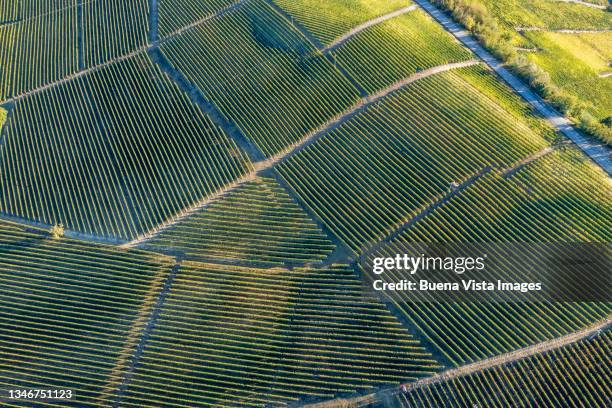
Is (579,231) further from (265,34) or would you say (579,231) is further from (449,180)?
(265,34)

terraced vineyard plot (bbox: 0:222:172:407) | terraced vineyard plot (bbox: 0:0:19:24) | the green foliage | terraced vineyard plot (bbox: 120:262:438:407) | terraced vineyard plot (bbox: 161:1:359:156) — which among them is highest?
the green foliage

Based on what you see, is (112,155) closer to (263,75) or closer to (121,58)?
(121,58)

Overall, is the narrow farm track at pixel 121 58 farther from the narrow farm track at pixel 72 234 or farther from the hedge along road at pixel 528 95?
the hedge along road at pixel 528 95

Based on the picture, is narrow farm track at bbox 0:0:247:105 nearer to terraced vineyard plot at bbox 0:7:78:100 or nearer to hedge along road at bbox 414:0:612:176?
terraced vineyard plot at bbox 0:7:78:100

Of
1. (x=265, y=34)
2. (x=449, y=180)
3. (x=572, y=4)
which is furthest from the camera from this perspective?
(x=572, y=4)

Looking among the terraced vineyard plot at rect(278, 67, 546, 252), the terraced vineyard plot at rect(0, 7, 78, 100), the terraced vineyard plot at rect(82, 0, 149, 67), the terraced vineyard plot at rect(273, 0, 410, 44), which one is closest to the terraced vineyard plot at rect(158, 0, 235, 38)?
the terraced vineyard plot at rect(82, 0, 149, 67)

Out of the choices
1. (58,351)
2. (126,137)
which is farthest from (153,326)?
(126,137)

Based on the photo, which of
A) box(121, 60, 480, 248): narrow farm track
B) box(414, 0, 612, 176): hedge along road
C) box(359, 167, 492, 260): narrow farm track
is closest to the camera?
box(359, 167, 492, 260): narrow farm track
